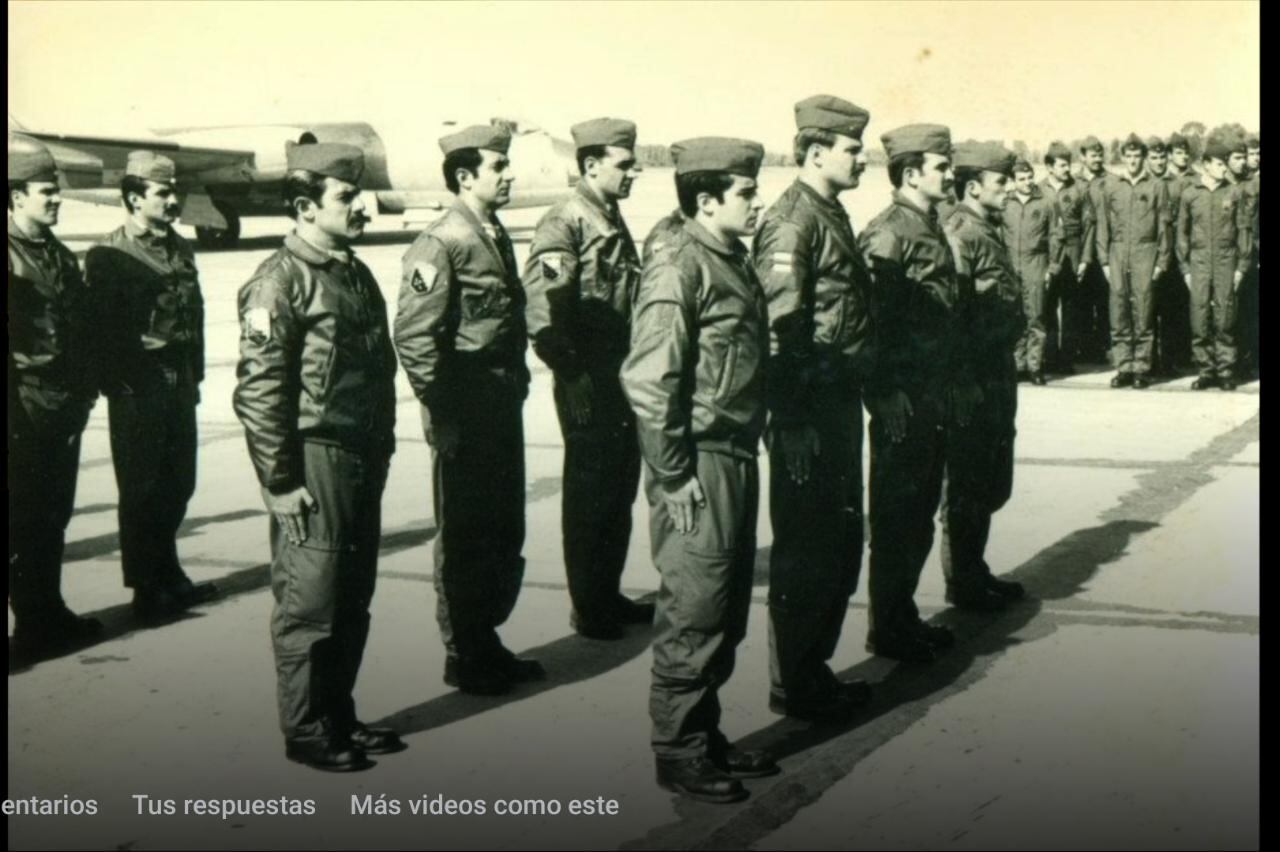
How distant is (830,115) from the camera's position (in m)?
5.77

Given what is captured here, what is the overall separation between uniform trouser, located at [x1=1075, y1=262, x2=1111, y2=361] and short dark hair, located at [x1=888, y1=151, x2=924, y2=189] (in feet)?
29.2

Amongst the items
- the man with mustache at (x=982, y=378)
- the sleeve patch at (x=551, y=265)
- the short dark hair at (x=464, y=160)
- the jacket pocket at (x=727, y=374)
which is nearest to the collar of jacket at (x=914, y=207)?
the man with mustache at (x=982, y=378)

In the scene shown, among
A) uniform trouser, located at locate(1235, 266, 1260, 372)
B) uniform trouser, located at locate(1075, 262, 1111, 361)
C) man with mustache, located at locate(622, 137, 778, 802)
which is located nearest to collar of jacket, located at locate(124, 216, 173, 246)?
man with mustache, located at locate(622, 137, 778, 802)

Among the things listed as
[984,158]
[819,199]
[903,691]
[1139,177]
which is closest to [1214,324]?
[1139,177]

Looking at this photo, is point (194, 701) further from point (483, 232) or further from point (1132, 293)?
point (1132, 293)

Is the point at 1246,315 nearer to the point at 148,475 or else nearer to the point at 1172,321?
the point at 1172,321

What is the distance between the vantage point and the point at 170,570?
7207 millimetres

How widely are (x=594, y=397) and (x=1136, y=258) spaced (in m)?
8.30

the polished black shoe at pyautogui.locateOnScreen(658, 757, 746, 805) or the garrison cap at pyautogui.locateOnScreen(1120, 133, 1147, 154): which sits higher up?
the garrison cap at pyautogui.locateOnScreen(1120, 133, 1147, 154)

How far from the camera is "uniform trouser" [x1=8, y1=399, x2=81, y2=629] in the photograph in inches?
256

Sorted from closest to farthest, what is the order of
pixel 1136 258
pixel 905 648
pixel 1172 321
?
pixel 905 648
pixel 1136 258
pixel 1172 321

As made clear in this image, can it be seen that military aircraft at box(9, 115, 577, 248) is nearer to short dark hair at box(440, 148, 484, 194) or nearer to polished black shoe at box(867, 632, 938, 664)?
short dark hair at box(440, 148, 484, 194)

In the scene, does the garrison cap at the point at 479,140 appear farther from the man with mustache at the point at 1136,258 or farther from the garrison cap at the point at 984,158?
the man with mustache at the point at 1136,258

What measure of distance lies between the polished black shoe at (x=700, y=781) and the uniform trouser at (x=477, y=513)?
50.8 inches
